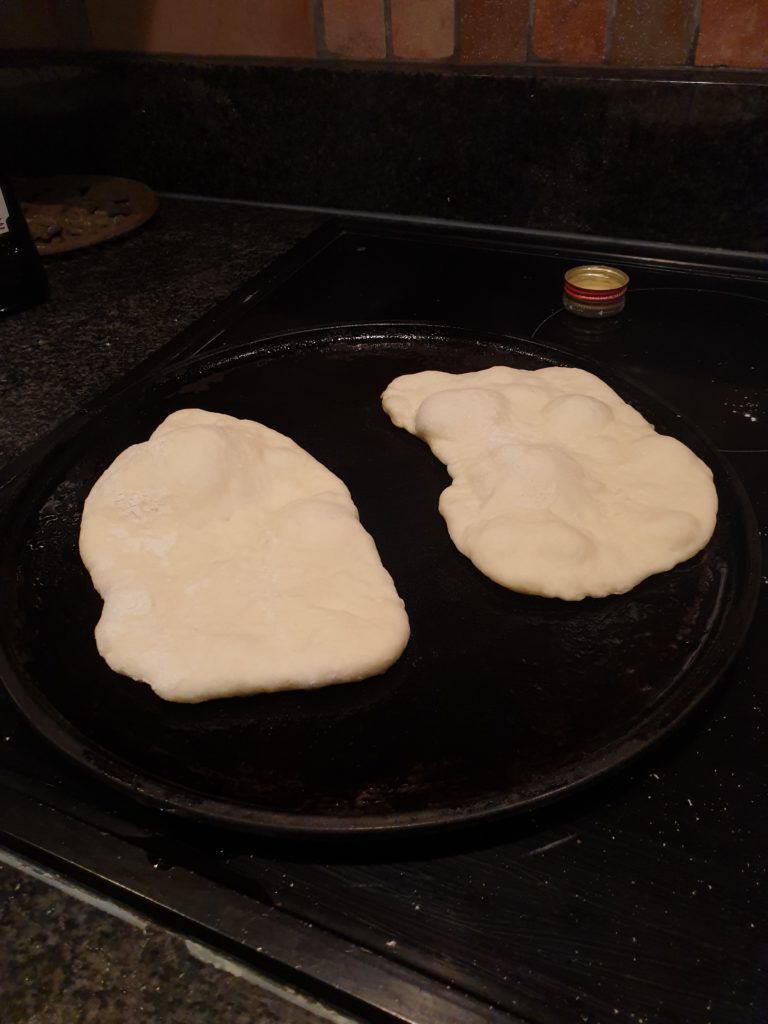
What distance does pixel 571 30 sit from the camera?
1.40m

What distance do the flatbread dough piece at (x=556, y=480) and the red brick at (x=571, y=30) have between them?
65cm

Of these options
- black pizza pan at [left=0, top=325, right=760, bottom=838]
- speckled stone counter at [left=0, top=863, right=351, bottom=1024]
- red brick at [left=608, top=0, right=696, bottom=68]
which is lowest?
speckled stone counter at [left=0, top=863, right=351, bottom=1024]

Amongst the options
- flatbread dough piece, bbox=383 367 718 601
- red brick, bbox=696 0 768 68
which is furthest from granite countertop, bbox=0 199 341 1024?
red brick, bbox=696 0 768 68

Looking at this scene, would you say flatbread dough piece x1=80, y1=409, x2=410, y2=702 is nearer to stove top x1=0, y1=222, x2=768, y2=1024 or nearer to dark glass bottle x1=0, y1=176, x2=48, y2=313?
stove top x1=0, y1=222, x2=768, y2=1024

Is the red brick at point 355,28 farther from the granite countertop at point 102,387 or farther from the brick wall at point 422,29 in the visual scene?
→ the granite countertop at point 102,387

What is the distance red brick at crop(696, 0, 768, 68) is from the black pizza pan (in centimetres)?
72

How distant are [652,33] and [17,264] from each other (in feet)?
→ 3.74

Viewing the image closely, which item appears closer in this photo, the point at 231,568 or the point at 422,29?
the point at 231,568

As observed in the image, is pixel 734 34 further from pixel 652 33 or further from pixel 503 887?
pixel 503 887

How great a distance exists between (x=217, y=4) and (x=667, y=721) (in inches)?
62.8

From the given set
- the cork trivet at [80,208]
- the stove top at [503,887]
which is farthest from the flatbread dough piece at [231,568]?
the cork trivet at [80,208]

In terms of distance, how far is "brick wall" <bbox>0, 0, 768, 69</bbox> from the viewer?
4.39ft

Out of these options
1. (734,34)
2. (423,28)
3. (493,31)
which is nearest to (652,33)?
(734,34)

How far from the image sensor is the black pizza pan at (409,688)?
2.23 feet
